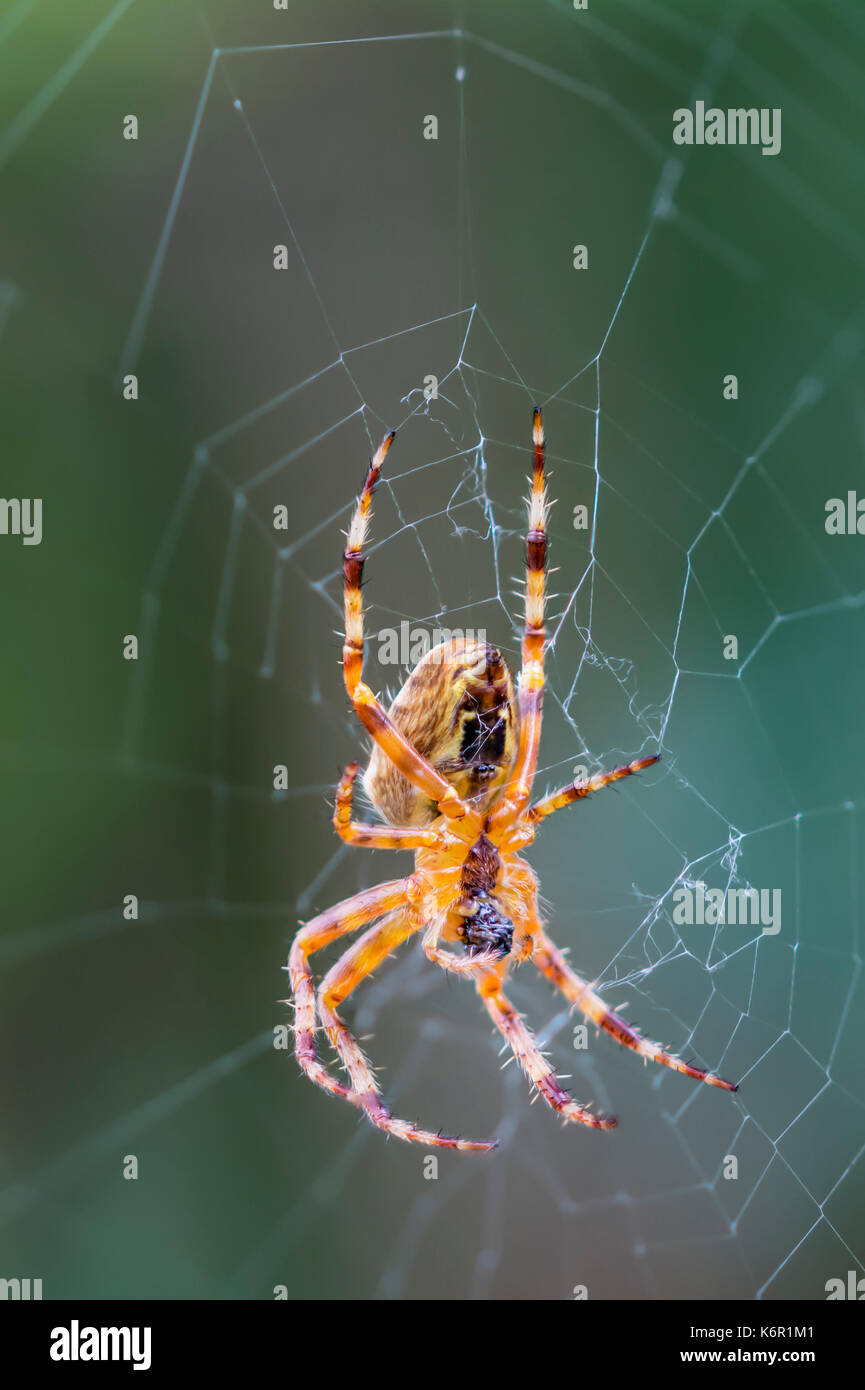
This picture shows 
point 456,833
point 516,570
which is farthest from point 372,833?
point 516,570

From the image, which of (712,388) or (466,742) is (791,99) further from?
(466,742)

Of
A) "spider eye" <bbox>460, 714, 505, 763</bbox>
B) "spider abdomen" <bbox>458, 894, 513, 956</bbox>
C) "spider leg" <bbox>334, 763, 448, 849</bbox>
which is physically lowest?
"spider abdomen" <bbox>458, 894, 513, 956</bbox>

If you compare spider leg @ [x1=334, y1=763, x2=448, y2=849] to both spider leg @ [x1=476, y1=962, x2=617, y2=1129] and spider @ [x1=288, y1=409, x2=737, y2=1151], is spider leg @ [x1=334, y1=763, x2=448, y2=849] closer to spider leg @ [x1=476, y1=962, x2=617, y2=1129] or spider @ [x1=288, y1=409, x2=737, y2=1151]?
spider @ [x1=288, y1=409, x2=737, y2=1151]

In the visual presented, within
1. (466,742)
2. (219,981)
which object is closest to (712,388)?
(466,742)

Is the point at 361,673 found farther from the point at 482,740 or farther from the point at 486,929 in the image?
the point at 486,929

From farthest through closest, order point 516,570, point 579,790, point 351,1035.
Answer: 1. point 516,570
2. point 351,1035
3. point 579,790

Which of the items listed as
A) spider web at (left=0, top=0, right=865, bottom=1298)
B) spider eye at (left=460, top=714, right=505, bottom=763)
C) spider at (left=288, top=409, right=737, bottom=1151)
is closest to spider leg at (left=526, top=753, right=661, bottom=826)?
spider at (left=288, top=409, right=737, bottom=1151)

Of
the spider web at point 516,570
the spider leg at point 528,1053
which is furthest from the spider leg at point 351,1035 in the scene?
the spider web at point 516,570

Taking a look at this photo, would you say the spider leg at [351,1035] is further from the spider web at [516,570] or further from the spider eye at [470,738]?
the spider web at [516,570]
